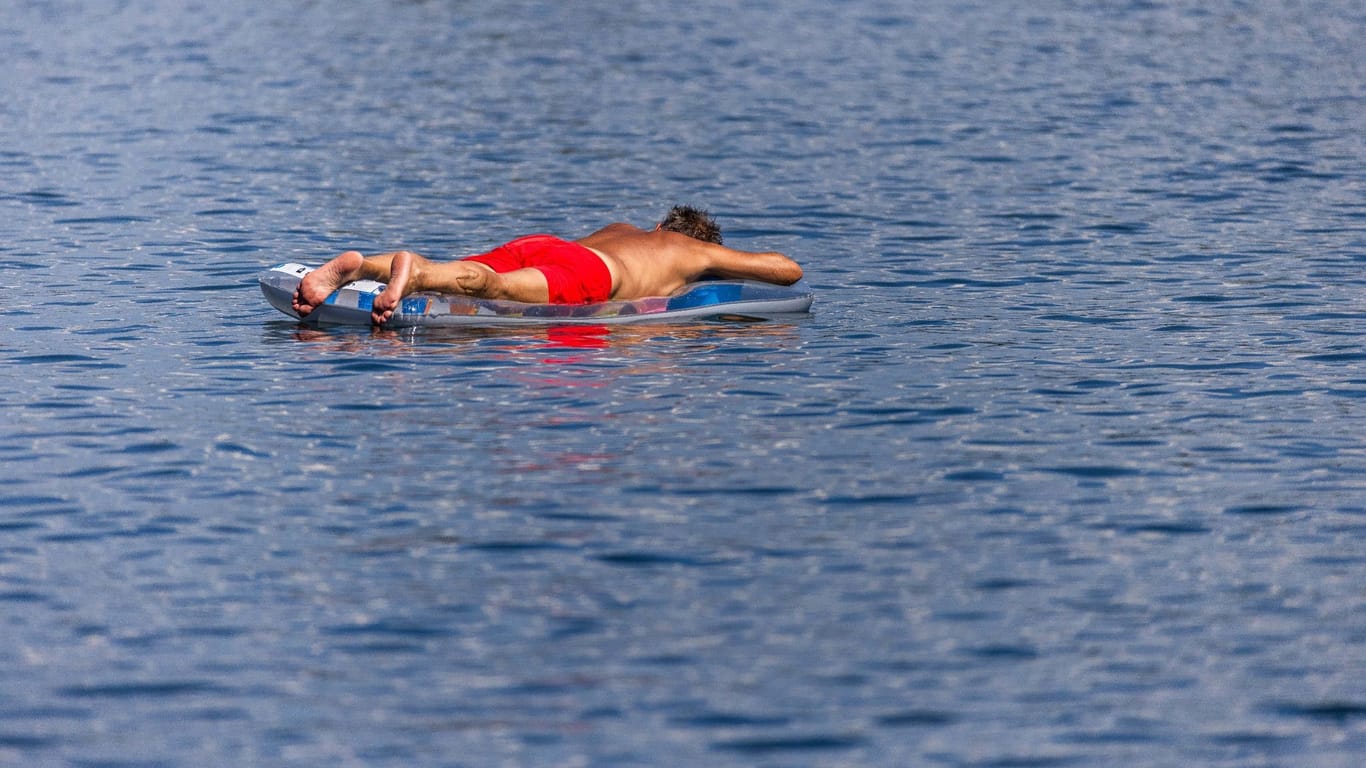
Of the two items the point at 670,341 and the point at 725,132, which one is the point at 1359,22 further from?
the point at 670,341

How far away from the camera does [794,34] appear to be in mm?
34969

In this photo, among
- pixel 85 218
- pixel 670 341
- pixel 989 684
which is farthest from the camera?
pixel 85 218

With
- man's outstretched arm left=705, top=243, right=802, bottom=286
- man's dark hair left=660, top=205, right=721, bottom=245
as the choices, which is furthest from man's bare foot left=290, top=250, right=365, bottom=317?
man's outstretched arm left=705, top=243, right=802, bottom=286

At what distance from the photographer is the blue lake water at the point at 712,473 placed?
22.8 feet

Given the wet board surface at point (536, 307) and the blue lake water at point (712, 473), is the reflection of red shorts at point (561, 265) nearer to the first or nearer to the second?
the wet board surface at point (536, 307)

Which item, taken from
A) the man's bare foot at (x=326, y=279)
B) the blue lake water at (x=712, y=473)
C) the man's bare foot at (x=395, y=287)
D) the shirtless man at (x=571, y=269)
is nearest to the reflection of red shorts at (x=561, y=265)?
the shirtless man at (x=571, y=269)

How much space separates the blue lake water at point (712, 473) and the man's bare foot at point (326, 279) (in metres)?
0.32

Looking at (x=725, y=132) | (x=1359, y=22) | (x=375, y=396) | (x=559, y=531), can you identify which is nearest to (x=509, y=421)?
(x=375, y=396)

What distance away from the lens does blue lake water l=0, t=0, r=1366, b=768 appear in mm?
6949

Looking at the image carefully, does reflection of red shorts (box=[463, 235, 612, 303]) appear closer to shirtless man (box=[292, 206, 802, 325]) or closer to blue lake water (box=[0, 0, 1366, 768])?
shirtless man (box=[292, 206, 802, 325])

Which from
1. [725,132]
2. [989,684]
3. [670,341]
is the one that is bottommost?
[989,684]

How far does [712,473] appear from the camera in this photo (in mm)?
9789

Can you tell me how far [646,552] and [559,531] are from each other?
0.52 m

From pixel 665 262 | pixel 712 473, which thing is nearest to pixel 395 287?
pixel 665 262
